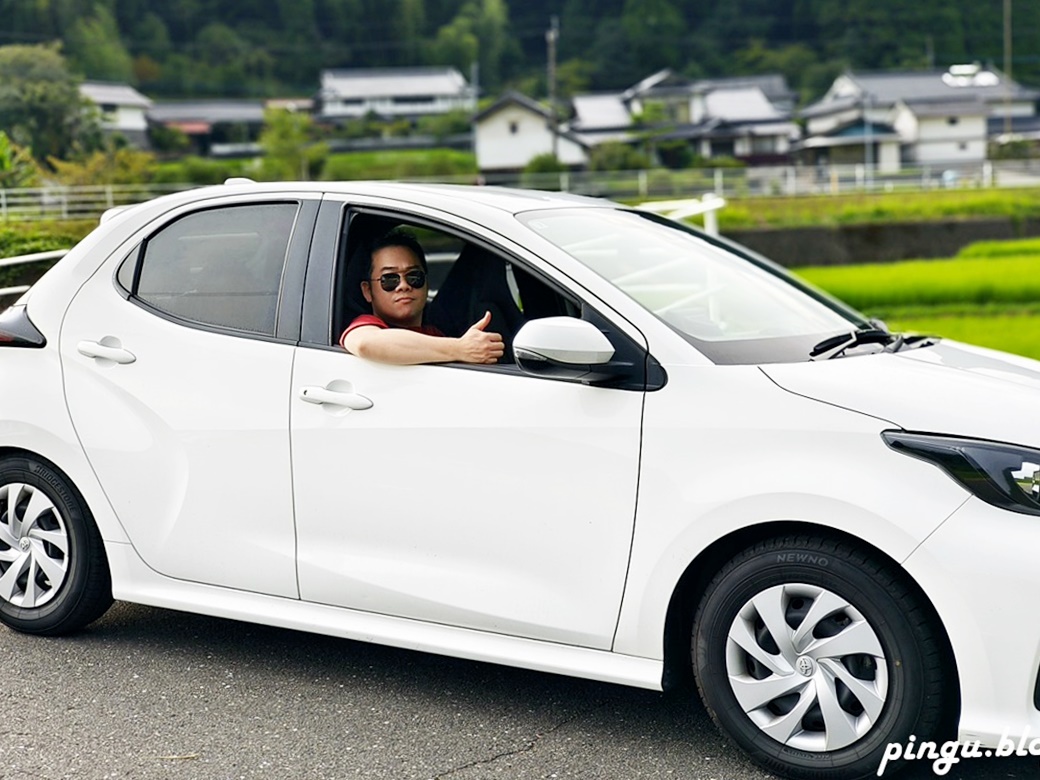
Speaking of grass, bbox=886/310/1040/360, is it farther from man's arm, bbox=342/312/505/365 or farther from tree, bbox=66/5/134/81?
tree, bbox=66/5/134/81

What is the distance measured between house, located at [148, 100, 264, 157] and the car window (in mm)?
65611

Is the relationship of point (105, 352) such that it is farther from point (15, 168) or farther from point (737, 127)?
point (737, 127)

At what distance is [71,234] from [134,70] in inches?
2507

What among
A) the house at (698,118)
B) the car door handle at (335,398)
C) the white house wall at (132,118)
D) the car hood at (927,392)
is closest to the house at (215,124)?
the white house wall at (132,118)

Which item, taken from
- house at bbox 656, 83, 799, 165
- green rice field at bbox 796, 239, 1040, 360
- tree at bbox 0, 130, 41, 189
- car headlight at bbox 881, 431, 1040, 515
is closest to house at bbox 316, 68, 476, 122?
house at bbox 656, 83, 799, 165

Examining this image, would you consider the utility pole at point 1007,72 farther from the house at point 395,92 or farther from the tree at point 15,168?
the tree at point 15,168

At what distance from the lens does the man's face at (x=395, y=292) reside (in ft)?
14.4

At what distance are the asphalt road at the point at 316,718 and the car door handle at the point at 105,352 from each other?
1.03 metres

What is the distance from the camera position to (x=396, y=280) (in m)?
4.41

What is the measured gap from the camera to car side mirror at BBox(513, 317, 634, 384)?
3.71 metres

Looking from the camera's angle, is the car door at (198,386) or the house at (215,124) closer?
the car door at (198,386)

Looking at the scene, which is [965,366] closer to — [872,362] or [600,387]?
[872,362]

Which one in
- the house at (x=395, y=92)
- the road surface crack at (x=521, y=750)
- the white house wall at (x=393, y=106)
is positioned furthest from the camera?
the house at (x=395, y=92)

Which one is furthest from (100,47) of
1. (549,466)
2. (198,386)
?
(549,466)
